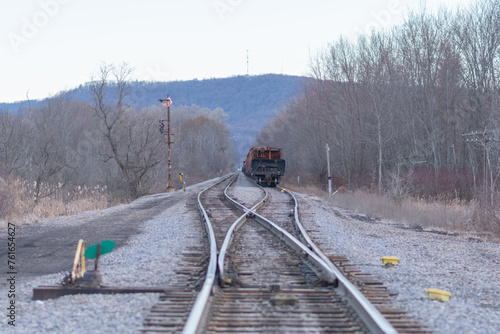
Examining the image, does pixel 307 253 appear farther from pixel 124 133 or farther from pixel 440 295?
pixel 124 133

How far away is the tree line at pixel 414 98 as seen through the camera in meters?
33.2

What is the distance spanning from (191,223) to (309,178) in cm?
3429

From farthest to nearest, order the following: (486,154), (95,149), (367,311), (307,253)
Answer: (95,149)
(486,154)
(307,253)
(367,311)

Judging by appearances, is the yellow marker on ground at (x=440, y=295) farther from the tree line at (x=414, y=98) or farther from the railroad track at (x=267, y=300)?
the tree line at (x=414, y=98)

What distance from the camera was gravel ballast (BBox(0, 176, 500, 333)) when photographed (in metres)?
4.91

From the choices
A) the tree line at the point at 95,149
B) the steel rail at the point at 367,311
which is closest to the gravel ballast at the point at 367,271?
the steel rail at the point at 367,311

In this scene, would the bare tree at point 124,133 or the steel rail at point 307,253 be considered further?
the bare tree at point 124,133

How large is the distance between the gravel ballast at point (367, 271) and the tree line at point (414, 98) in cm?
1919

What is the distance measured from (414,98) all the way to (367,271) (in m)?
32.1

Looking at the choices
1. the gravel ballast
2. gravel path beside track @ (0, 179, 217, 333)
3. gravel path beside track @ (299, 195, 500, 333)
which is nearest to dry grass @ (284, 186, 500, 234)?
gravel path beside track @ (299, 195, 500, 333)

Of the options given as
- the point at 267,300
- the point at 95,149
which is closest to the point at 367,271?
the point at 267,300

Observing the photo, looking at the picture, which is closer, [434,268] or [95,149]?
[434,268]

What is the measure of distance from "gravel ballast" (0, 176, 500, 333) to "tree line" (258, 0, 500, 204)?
19186 millimetres

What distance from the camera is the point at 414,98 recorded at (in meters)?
37.2
